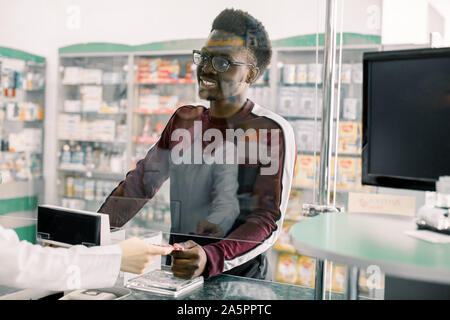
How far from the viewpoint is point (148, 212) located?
2648 mm

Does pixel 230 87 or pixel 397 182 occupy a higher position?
pixel 230 87

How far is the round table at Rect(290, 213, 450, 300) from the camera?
3.37 feet

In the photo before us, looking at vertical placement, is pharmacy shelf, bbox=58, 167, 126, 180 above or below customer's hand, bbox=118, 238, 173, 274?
above

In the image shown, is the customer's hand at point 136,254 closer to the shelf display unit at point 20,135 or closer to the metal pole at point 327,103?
the metal pole at point 327,103

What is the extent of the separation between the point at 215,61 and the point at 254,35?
248mm

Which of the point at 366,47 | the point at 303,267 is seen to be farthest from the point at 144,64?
the point at 303,267

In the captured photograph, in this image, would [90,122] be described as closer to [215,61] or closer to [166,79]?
[166,79]

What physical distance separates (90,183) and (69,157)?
0.23 metres

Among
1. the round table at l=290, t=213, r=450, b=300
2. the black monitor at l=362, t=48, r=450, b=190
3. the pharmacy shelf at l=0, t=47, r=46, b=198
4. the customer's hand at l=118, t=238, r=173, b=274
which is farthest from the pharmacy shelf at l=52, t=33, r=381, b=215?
the customer's hand at l=118, t=238, r=173, b=274

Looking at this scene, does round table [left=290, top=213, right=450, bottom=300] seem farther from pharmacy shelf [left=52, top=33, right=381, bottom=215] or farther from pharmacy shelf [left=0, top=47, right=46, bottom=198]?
pharmacy shelf [left=0, top=47, right=46, bottom=198]

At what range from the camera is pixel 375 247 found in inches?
46.1

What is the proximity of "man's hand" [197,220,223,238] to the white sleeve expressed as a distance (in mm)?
835
